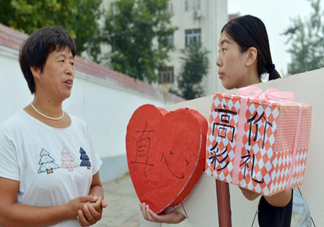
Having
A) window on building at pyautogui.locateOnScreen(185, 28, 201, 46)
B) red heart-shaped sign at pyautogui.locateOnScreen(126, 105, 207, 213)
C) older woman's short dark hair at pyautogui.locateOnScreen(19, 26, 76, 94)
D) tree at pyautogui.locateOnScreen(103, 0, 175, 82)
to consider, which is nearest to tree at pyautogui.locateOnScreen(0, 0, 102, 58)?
tree at pyautogui.locateOnScreen(103, 0, 175, 82)

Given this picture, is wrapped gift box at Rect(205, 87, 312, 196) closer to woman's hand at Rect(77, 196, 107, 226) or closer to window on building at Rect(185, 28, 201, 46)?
woman's hand at Rect(77, 196, 107, 226)

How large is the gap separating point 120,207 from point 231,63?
3.74 metres

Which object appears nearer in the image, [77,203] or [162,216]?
[77,203]

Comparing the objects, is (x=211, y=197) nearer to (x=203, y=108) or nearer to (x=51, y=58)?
(x=203, y=108)

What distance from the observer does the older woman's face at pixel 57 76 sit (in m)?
1.32

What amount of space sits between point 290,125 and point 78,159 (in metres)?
0.77

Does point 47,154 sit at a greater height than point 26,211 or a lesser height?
greater

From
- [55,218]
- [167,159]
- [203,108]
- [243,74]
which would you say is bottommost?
[55,218]

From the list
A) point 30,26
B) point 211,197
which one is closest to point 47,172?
point 211,197

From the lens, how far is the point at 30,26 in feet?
20.7

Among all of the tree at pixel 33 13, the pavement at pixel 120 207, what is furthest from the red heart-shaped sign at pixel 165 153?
the tree at pixel 33 13

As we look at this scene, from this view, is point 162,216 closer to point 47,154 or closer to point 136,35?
point 47,154

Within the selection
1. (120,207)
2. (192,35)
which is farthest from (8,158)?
(192,35)

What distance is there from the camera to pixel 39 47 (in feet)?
4.29
